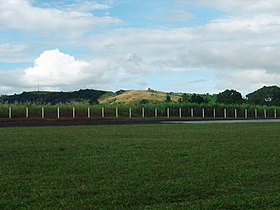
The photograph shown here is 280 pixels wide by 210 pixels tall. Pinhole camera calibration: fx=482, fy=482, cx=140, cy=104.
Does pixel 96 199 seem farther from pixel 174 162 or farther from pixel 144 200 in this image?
pixel 174 162

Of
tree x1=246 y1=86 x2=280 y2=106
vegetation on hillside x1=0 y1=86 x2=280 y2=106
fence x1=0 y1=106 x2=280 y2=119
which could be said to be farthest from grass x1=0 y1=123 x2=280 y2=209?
tree x1=246 y1=86 x2=280 y2=106

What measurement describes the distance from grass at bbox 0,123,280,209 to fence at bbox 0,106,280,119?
39.9m

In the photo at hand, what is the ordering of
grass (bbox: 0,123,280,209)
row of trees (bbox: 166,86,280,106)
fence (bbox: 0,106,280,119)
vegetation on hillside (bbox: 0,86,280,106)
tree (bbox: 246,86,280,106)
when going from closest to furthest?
grass (bbox: 0,123,280,209) < fence (bbox: 0,106,280,119) < vegetation on hillside (bbox: 0,86,280,106) < row of trees (bbox: 166,86,280,106) < tree (bbox: 246,86,280,106)

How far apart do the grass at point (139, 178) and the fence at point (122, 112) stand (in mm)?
39894

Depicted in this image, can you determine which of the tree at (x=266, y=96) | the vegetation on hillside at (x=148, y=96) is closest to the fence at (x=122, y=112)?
the vegetation on hillside at (x=148, y=96)

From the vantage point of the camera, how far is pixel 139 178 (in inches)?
393

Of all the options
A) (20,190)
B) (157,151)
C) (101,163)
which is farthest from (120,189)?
(157,151)

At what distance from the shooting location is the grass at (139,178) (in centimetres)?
777

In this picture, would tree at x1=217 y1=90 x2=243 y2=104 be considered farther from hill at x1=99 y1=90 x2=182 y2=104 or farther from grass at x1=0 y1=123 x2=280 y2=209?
grass at x1=0 y1=123 x2=280 y2=209

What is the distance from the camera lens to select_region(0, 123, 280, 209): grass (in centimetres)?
777

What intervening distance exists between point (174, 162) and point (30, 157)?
4158mm

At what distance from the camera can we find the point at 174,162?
1259cm

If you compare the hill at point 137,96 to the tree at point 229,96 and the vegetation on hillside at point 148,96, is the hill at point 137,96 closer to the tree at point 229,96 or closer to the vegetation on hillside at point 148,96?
the vegetation on hillside at point 148,96

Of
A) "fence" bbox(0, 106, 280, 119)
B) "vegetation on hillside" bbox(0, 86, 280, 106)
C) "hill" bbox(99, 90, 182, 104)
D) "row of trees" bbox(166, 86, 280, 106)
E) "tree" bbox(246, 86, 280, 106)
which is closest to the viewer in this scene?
"fence" bbox(0, 106, 280, 119)
